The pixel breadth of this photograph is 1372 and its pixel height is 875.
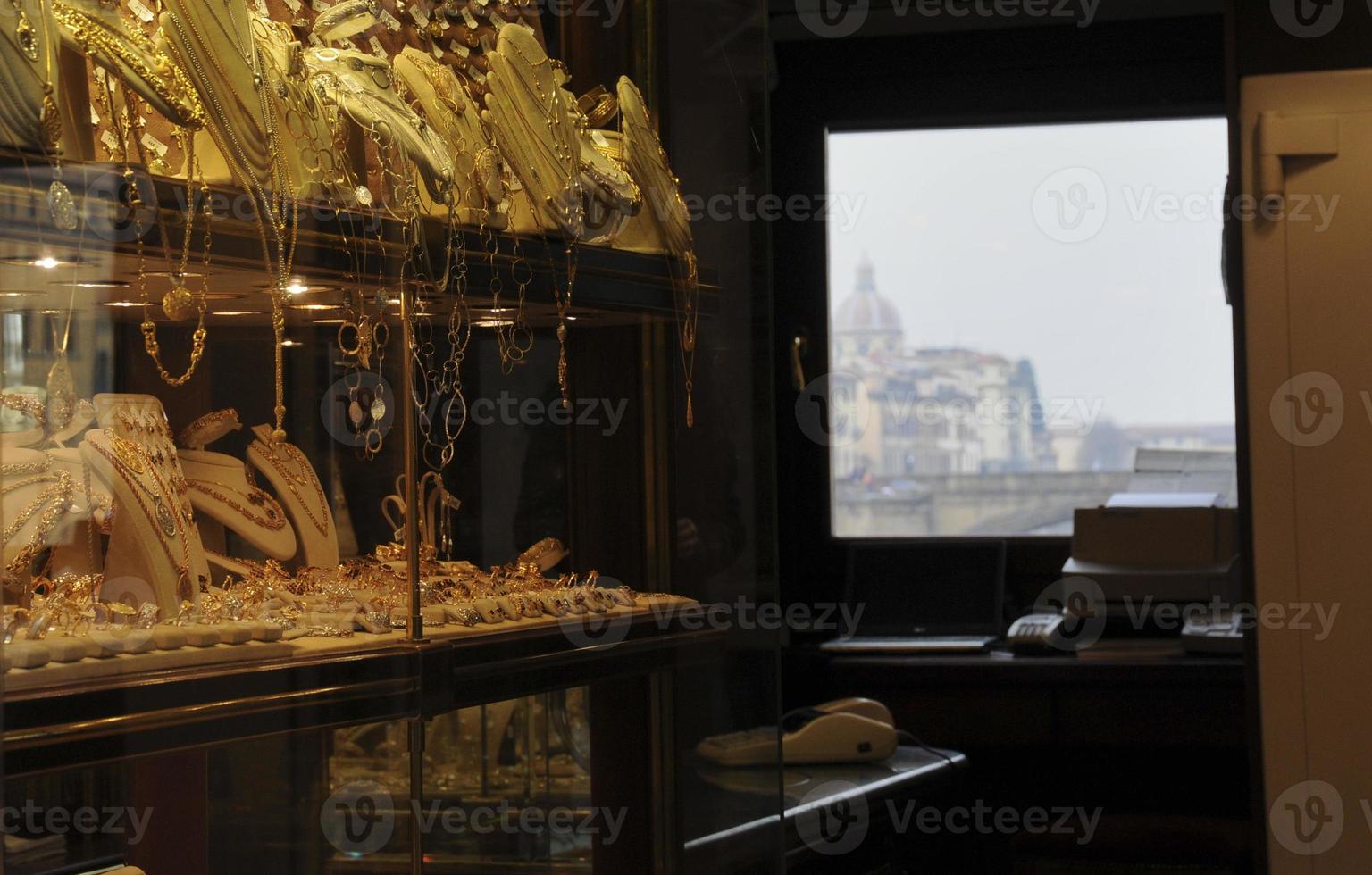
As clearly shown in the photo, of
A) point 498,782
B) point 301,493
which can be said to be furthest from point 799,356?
point 301,493

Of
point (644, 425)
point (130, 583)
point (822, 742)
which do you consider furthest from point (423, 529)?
point (822, 742)

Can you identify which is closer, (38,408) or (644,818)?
(38,408)

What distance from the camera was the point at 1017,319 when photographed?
12.8ft

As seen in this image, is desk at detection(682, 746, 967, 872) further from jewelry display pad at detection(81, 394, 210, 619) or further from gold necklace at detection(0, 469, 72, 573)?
gold necklace at detection(0, 469, 72, 573)

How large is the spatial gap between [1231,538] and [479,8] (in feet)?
8.41

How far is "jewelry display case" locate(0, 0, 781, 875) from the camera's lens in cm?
96

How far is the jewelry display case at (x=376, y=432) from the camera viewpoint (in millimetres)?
959

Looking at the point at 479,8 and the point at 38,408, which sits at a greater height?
the point at 479,8

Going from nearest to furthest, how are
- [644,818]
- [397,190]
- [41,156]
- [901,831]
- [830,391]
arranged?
[41,156]
[397,190]
[644,818]
[901,831]
[830,391]

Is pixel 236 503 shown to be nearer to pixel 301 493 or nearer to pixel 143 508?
pixel 301 493

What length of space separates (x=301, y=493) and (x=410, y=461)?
0.11 meters

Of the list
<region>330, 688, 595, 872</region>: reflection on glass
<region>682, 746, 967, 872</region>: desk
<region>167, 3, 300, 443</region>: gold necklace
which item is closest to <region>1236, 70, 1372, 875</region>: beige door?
<region>682, 746, 967, 872</region>: desk

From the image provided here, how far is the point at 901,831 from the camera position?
7.39 feet

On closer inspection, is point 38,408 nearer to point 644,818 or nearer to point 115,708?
point 115,708
